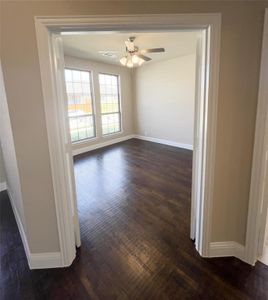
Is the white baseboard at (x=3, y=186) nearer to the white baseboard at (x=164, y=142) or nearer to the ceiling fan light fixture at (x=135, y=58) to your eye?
the ceiling fan light fixture at (x=135, y=58)

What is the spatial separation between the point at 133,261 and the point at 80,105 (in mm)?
4485

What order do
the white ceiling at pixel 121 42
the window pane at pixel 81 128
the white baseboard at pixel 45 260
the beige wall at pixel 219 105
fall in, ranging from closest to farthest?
the beige wall at pixel 219 105
the white baseboard at pixel 45 260
the white ceiling at pixel 121 42
the window pane at pixel 81 128

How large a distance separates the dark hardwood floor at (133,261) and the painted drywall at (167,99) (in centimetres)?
268

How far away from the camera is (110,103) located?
609cm

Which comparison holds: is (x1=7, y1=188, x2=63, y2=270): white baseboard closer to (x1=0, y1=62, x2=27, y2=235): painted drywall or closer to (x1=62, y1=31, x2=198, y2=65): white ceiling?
(x1=0, y1=62, x2=27, y2=235): painted drywall

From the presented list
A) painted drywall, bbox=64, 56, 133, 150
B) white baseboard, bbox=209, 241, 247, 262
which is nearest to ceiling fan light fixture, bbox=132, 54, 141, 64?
painted drywall, bbox=64, 56, 133, 150

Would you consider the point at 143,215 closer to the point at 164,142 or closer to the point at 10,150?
the point at 10,150

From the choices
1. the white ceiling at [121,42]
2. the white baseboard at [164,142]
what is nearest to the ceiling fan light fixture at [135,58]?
the white ceiling at [121,42]

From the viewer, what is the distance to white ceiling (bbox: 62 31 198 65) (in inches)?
125

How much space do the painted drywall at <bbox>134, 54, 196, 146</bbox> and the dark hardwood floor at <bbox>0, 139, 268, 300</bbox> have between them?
2682 millimetres

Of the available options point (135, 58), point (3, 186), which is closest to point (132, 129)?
point (135, 58)

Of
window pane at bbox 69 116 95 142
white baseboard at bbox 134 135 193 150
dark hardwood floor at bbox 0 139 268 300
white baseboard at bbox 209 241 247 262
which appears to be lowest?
dark hardwood floor at bbox 0 139 268 300

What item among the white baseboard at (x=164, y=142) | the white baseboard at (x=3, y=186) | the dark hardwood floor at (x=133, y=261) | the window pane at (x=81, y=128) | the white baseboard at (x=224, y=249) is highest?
the window pane at (x=81, y=128)

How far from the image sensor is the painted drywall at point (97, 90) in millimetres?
4980
